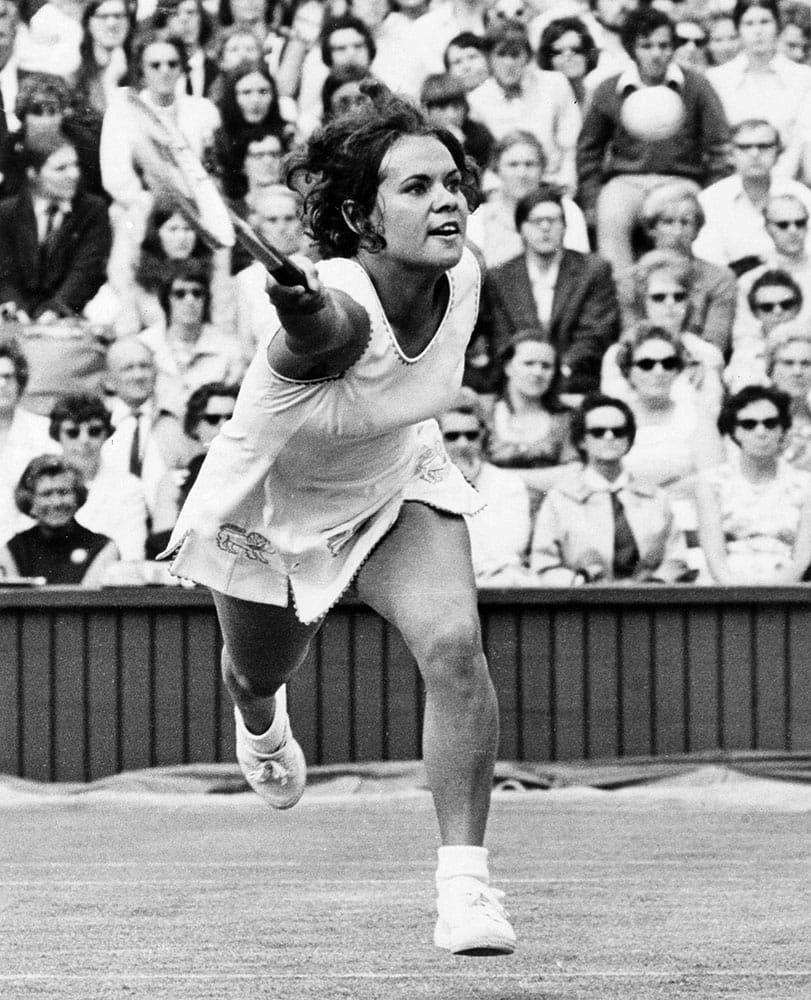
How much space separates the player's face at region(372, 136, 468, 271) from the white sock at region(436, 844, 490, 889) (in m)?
1.17

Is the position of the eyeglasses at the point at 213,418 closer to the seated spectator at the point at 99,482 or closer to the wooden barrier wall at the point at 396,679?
the seated spectator at the point at 99,482

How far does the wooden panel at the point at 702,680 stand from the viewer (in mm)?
9398

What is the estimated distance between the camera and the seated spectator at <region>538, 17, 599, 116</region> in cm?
991

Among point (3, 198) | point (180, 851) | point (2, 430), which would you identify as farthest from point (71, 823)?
point (3, 198)

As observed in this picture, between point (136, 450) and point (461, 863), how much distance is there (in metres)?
5.84

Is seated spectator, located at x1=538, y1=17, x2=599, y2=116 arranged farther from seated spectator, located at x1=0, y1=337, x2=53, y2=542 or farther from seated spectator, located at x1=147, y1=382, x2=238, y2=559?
seated spectator, located at x1=0, y1=337, x2=53, y2=542

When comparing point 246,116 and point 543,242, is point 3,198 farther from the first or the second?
point 543,242

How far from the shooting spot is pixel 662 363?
31.3ft

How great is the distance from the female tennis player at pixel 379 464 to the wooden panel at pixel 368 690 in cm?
463

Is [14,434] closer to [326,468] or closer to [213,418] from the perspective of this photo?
[213,418]

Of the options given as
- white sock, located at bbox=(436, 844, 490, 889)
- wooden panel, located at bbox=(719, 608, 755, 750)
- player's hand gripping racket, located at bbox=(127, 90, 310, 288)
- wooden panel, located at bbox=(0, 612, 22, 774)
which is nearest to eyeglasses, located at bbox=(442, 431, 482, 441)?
wooden panel, located at bbox=(719, 608, 755, 750)

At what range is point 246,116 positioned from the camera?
389 inches

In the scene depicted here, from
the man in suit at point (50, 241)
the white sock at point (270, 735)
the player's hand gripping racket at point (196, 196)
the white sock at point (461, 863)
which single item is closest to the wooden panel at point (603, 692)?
the man in suit at point (50, 241)

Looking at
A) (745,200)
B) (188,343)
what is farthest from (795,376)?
(188,343)
